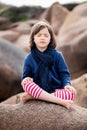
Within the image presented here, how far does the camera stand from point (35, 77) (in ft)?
9.86

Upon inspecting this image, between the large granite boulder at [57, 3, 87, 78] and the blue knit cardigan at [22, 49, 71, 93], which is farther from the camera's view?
the large granite boulder at [57, 3, 87, 78]

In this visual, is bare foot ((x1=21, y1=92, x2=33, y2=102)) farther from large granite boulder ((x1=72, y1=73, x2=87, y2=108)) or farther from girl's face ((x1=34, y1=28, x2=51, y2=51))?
large granite boulder ((x1=72, y1=73, x2=87, y2=108))

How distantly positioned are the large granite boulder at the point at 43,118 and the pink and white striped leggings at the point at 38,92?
3.4 inches

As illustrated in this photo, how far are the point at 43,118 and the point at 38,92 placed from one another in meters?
A: 0.16

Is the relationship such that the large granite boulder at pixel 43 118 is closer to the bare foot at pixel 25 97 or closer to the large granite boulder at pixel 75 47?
the bare foot at pixel 25 97

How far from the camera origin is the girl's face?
299 centimetres

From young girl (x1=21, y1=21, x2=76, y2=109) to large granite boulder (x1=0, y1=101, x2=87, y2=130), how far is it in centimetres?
6

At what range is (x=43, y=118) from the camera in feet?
9.96

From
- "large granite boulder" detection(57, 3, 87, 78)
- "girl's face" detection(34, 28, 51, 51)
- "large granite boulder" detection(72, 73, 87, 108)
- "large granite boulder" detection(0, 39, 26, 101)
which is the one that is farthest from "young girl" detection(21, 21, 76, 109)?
"large granite boulder" detection(57, 3, 87, 78)

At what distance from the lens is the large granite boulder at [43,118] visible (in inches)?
119

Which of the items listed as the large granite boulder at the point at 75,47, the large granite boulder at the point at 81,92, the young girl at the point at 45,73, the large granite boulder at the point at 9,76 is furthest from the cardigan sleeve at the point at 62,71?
the large granite boulder at the point at 75,47

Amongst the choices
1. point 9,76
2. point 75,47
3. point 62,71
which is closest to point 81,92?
point 62,71

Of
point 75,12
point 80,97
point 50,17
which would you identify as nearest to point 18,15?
point 50,17

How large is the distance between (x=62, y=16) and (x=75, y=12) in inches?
38.3
